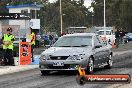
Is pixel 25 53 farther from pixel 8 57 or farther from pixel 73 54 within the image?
pixel 73 54

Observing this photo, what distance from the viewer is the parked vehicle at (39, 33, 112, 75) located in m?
15.2

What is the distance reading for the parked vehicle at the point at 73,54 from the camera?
15.2 m

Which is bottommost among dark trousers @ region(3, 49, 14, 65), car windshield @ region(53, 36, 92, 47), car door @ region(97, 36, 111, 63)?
dark trousers @ region(3, 49, 14, 65)

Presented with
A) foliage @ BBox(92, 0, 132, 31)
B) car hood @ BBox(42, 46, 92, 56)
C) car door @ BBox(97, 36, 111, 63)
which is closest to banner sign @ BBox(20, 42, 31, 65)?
car door @ BBox(97, 36, 111, 63)

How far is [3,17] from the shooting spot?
3494 cm

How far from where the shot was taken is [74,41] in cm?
1666

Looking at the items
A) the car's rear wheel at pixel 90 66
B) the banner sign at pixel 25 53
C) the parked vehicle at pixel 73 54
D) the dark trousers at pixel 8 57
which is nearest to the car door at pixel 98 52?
the parked vehicle at pixel 73 54

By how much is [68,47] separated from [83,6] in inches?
3766

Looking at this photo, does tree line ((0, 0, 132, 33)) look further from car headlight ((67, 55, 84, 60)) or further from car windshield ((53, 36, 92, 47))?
car headlight ((67, 55, 84, 60))

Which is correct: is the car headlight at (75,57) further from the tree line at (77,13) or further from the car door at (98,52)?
the tree line at (77,13)

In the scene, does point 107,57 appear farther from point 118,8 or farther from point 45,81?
point 118,8

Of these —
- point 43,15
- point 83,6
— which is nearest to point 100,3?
point 83,6

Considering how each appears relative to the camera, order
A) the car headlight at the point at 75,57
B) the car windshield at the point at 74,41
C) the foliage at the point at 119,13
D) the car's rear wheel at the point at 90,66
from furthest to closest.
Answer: the foliage at the point at 119,13 → the car windshield at the point at 74,41 → the car's rear wheel at the point at 90,66 → the car headlight at the point at 75,57

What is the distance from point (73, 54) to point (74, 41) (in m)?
1.44
